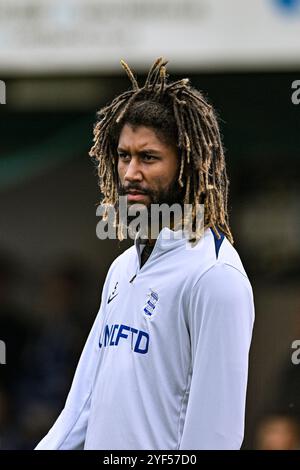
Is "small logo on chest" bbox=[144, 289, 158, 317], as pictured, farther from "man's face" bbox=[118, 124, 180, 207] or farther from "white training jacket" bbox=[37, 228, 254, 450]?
"man's face" bbox=[118, 124, 180, 207]

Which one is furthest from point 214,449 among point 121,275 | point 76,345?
point 76,345

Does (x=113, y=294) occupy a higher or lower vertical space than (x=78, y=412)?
higher

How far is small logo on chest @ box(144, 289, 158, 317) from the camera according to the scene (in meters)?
2.93

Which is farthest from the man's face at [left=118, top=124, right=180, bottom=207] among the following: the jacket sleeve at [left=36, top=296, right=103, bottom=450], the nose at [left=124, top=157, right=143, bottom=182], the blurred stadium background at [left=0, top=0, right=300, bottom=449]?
the blurred stadium background at [left=0, top=0, right=300, bottom=449]

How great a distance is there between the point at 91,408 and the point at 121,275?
438 millimetres

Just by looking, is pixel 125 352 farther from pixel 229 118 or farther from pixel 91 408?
pixel 229 118

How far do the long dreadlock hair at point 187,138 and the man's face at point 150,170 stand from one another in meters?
0.03

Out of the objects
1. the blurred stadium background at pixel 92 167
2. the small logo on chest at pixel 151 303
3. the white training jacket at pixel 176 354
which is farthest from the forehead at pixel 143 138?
the blurred stadium background at pixel 92 167

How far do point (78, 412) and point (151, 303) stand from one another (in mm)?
533

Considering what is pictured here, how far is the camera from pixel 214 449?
2.78 meters

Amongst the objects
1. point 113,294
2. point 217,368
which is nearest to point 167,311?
point 217,368

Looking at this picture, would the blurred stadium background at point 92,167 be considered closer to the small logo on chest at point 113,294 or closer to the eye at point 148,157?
the small logo on chest at point 113,294

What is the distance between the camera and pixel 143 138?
9.87 feet

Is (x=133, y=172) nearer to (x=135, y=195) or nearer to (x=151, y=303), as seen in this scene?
(x=135, y=195)
